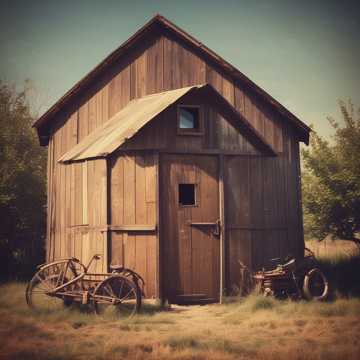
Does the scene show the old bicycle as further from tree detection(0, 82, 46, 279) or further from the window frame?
tree detection(0, 82, 46, 279)

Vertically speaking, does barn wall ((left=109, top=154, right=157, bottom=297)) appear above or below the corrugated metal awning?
below

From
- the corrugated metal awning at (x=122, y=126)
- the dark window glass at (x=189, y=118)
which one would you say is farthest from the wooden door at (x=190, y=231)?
the corrugated metal awning at (x=122, y=126)

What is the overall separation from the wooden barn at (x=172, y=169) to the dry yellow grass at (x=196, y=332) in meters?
1.40

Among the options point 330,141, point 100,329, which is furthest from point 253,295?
point 330,141

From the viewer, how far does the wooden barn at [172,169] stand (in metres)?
12.4

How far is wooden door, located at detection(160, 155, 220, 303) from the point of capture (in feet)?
41.0

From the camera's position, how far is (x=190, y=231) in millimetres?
12719

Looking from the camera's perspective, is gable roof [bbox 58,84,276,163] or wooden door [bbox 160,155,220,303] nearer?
gable roof [bbox 58,84,276,163]

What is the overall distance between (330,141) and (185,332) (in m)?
12.7

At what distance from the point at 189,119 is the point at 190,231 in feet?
9.35

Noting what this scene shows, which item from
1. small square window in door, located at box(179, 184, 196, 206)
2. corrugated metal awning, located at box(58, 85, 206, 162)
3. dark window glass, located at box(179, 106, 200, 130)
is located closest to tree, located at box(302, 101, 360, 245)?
small square window in door, located at box(179, 184, 196, 206)

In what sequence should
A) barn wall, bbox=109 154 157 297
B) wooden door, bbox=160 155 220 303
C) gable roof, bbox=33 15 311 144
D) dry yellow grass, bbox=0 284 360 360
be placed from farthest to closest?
gable roof, bbox=33 15 311 144 → wooden door, bbox=160 155 220 303 → barn wall, bbox=109 154 157 297 → dry yellow grass, bbox=0 284 360 360

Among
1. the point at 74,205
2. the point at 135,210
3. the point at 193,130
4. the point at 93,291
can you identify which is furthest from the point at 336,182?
the point at 93,291

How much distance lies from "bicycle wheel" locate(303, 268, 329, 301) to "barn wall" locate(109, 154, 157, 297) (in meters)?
3.63
